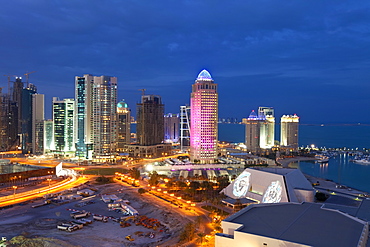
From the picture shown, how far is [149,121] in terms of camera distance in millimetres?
58812

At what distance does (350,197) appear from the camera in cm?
2716

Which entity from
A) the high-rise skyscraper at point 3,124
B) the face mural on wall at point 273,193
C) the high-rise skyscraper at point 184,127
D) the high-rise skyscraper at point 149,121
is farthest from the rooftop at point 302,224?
the high-rise skyscraper at point 3,124

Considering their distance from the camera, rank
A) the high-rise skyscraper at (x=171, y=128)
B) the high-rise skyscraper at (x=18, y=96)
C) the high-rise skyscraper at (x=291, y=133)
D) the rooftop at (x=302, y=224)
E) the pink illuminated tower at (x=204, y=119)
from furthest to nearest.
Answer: the high-rise skyscraper at (x=171, y=128), the high-rise skyscraper at (x=18, y=96), the high-rise skyscraper at (x=291, y=133), the pink illuminated tower at (x=204, y=119), the rooftop at (x=302, y=224)

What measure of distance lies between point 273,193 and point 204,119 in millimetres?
24999

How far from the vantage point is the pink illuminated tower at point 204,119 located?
47.2 meters

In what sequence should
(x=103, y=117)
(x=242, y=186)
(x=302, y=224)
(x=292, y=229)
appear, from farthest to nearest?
(x=103, y=117), (x=242, y=186), (x=302, y=224), (x=292, y=229)

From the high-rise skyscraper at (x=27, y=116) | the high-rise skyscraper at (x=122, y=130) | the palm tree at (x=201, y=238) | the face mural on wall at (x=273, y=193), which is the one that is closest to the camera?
the palm tree at (x=201, y=238)

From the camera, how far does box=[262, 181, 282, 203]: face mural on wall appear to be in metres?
23.2

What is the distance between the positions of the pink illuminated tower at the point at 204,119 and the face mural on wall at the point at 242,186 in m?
21.2

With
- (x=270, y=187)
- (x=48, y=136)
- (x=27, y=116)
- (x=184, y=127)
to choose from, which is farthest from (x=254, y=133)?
(x=27, y=116)

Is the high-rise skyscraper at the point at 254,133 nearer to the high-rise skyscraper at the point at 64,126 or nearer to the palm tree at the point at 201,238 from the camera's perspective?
the high-rise skyscraper at the point at 64,126

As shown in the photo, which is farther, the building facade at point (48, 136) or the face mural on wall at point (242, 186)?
the building facade at point (48, 136)

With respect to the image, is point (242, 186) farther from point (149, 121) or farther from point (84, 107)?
point (84, 107)

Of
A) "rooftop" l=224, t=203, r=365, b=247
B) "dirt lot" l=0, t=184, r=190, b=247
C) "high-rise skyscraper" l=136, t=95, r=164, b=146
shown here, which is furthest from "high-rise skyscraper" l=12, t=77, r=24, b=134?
"rooftop" l=224, t=203, r=365, b=247
